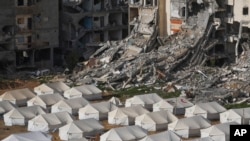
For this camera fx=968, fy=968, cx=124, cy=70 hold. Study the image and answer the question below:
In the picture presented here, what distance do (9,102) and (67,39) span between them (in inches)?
762

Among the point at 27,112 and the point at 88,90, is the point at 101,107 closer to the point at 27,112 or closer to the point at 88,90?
the point at 27,112

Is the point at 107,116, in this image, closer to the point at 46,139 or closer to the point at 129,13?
the point at 46,139

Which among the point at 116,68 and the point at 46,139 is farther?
the point at 116,68

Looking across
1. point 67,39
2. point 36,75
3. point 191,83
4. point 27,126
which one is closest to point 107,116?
point 27,126

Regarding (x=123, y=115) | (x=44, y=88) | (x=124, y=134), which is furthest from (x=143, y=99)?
(x=124, y=134)

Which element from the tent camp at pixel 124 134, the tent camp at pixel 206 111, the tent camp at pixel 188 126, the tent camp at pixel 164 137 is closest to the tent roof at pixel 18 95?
the tent camp at pixel 206 111

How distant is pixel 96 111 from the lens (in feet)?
195

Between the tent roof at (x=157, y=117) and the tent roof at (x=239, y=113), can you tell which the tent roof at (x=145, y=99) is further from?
the tent roof at (x=239, y=113)

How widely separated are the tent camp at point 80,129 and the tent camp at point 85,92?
8332mm

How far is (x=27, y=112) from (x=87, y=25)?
2261 cm

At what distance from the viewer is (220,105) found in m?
60.7

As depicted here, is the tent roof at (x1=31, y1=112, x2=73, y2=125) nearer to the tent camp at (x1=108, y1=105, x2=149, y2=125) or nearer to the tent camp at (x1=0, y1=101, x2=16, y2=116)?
the tent camp at (x1=108, y1=105, x2=149, y2=125)

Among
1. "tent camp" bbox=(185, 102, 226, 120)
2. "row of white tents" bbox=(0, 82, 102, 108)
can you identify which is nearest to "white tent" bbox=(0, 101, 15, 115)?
"row of white tents" bbox=(0, 82, 102, 108)

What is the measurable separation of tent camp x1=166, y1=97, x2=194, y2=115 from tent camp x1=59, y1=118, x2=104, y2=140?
6.54m
